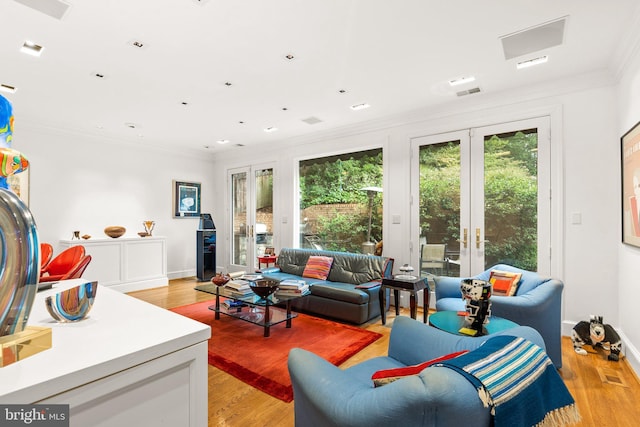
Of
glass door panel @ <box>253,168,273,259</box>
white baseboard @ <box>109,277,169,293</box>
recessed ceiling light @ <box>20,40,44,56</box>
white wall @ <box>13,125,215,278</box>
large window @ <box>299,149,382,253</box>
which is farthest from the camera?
glass door panel @ <box>253,168,273,259</box>

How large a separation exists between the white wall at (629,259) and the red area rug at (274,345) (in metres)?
2.13

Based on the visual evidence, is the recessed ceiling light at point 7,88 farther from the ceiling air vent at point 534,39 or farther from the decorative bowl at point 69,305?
the ceiling air vent at point 534,39

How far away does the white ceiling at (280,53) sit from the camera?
2.23 metres

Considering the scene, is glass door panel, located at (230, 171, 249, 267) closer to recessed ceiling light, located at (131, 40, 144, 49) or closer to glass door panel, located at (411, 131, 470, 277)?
glass door panel, located at (411, 131, 470, 277)

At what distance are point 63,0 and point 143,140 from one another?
407cm

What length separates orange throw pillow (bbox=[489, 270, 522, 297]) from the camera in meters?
2.93

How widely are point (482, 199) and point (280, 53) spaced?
2.83 m

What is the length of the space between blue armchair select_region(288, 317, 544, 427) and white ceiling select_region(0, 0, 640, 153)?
2.21 meters

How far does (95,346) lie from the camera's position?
792 millimetres

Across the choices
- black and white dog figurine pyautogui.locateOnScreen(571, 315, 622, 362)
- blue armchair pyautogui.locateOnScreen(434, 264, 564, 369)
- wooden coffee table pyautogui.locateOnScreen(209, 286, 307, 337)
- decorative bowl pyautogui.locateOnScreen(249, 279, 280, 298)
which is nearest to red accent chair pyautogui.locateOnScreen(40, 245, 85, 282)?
wooden coffee table pyautogui.locateOnScreen(209, 286, 307, 337)

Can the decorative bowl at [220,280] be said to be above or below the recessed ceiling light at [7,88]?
below

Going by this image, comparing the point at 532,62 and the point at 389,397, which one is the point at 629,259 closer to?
the point at 532,62

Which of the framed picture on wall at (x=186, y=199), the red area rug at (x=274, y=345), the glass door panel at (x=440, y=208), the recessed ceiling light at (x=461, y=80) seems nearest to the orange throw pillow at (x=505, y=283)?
the glass door panel at (x=440, y=208)

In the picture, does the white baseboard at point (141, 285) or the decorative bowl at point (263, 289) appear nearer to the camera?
the decorative bowl at point (263, 289)
